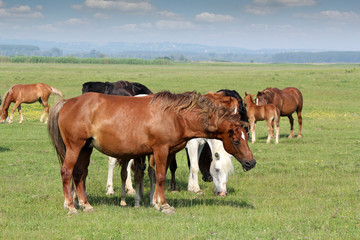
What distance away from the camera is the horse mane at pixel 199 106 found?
729 centimetres

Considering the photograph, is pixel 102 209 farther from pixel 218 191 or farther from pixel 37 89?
pixel 37 89

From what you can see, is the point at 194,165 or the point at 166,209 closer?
the point at 166,209

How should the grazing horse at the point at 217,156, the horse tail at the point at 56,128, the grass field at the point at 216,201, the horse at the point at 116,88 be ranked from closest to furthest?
the grass field at the point at 216,201
the horse tail at the point at 56,128
the grazing horse at the point at 217,156
the horse at the point at 116,88

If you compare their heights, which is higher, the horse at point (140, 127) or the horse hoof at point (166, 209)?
the horse at point (140, 127)

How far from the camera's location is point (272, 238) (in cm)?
579

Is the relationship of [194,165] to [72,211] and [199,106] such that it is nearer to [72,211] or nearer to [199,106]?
[199,106]

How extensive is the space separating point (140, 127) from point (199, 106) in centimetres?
104

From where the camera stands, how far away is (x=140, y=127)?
7.18m

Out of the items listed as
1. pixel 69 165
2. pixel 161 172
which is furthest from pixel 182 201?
pixel 69 165

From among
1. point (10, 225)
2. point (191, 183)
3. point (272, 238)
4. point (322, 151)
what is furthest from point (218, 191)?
point (322, 151)

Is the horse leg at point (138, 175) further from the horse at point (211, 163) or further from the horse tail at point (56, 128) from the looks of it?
the horse at point (211, 163)

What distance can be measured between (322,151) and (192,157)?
7469mm

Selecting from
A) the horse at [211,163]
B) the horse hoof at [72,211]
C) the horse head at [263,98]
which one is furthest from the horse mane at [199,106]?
the horse head at [263,98]

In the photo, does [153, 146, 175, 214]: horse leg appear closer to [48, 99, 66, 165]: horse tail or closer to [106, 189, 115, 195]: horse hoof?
[48, 99, 66, 165]: horse tail
